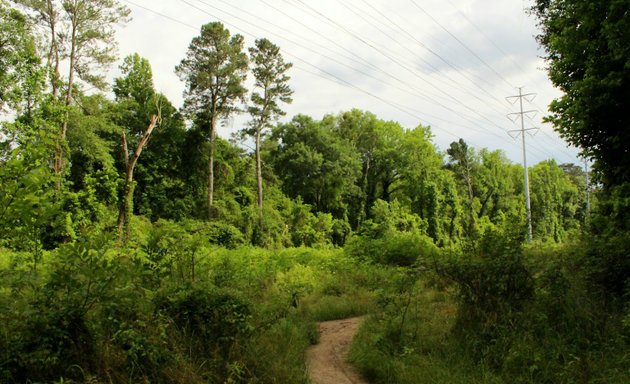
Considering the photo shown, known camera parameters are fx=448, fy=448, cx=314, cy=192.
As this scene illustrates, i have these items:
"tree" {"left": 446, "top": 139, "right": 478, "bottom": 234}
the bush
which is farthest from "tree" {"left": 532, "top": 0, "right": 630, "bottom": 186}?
"tree" {"left": 446, "top": 139, "right": 478, "bottom": 234}

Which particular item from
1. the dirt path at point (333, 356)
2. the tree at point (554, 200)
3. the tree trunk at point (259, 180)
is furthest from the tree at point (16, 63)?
the tree at point (554, 200)

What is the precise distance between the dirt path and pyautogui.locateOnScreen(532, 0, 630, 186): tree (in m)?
5.51

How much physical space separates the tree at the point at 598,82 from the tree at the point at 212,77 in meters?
27.0

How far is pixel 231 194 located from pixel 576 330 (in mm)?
32159

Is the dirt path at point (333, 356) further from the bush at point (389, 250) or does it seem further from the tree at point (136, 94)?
the tree at point (136, 94)

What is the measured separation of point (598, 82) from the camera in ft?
23.4

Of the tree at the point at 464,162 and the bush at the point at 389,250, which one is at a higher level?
the tree at the point at 464,162

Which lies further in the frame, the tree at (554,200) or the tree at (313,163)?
the tree at (554,200)

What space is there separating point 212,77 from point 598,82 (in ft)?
94.5

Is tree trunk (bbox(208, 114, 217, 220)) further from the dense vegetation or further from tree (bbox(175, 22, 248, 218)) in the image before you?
the dense vegetation

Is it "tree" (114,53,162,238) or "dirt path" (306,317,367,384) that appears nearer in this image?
"dirt path" (306,317,367,384)

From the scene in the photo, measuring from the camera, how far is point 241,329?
5238 mm

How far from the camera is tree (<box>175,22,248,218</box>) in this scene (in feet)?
105

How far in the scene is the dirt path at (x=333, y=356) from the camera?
6.07 metres
